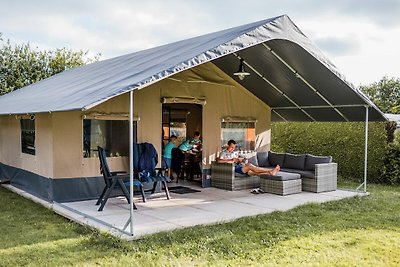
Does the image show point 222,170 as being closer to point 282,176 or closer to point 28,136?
point 282,176

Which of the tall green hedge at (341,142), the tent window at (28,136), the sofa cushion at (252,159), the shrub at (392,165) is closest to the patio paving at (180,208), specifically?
the tent window at (28,136)

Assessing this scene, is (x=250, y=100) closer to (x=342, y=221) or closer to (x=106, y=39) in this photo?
(x=342, y=221)

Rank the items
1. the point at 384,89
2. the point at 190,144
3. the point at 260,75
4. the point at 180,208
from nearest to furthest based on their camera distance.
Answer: the point at 180,208 → the point at 260,75 → the point at 190,144 → the point at 384,89

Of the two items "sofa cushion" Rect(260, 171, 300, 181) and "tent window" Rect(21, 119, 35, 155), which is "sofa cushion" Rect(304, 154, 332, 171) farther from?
"tent window" Rect(21, 119, 35, 155)

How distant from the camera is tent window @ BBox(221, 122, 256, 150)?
984 cm

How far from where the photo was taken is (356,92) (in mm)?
7934

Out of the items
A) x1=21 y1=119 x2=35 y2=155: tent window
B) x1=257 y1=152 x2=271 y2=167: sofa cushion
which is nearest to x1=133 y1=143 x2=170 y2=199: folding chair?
x1=21 y1=119 x2=35 y2=155: tent window

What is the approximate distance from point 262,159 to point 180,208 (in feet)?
12.0

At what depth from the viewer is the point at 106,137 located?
7.91 meters

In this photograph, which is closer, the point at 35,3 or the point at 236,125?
the point at 236,125

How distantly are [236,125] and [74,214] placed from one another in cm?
486

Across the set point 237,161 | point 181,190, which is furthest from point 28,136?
point 237,161

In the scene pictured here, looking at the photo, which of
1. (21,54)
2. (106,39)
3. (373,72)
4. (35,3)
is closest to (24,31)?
(21,54)

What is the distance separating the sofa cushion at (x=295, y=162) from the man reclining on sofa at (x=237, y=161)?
→ 0.82 meters
